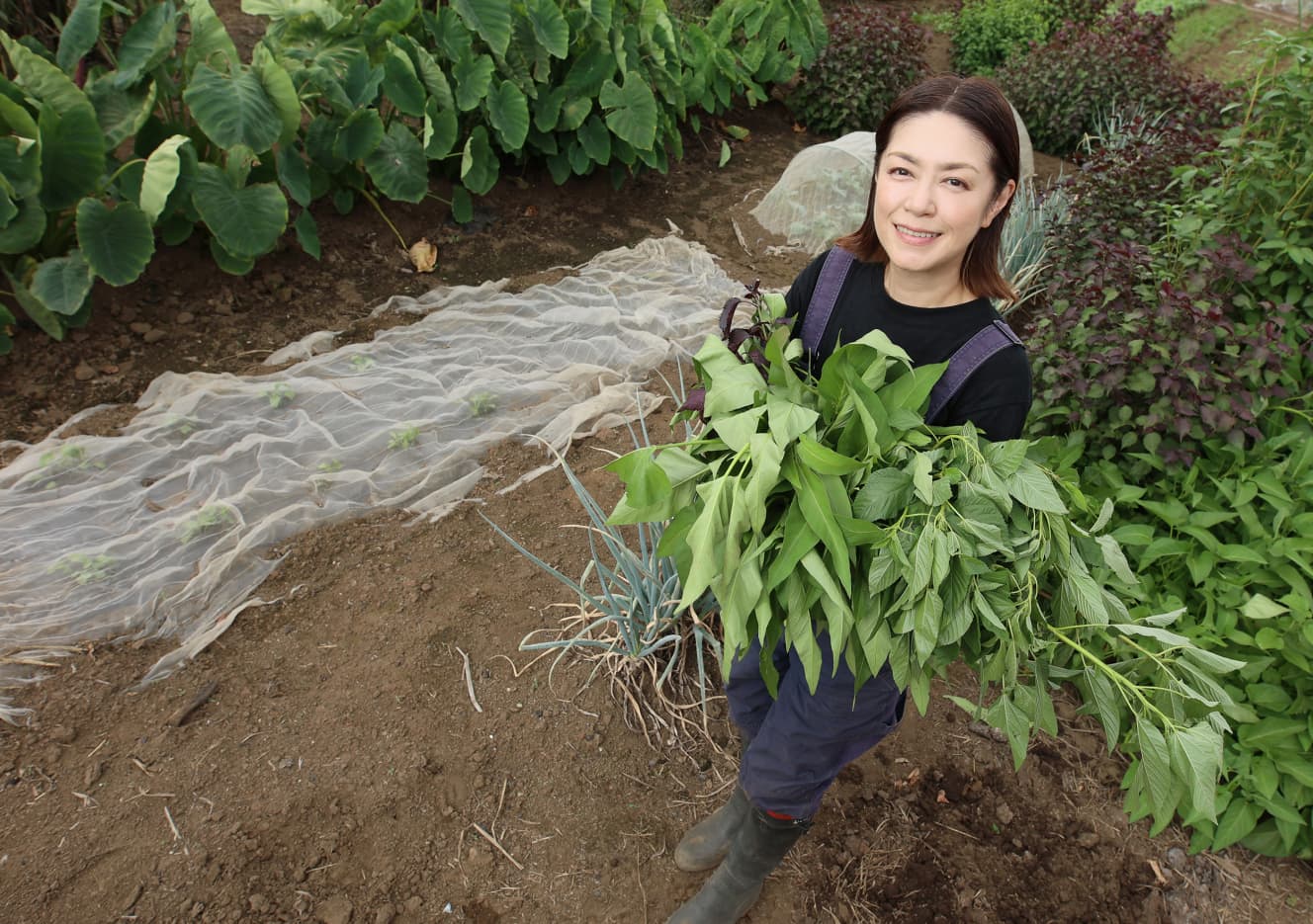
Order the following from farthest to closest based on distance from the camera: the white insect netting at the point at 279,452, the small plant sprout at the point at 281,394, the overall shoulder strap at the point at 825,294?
the small plant sprout at the point at 281,394, the white insect netting at the point at 279,452, the overall shoulder strap at the point at 825,294

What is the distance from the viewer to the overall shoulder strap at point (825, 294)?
1251 mm

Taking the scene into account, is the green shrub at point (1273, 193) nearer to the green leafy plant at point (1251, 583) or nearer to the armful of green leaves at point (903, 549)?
the green leafy plant at point (1251, 583)

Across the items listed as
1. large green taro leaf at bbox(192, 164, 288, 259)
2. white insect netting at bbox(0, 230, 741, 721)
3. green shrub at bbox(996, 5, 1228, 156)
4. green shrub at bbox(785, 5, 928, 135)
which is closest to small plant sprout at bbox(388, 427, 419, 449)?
white insect netting at bbox(0, 230, 741, 721)

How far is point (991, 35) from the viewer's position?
610 centimetres

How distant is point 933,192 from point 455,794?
4.74 feet

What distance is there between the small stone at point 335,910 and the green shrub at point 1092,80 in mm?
4912

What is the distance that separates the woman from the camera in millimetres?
1048

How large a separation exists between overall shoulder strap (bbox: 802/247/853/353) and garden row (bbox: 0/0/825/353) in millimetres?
2136

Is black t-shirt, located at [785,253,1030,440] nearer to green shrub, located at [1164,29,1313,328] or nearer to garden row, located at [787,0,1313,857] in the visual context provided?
garden row, located at [787,0,1313,857]

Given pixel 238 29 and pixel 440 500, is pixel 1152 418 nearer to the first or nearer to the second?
pixel 440 500

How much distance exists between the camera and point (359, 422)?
2383mm

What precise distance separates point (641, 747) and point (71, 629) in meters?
1.38

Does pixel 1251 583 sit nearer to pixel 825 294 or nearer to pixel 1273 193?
pixel 1273 193

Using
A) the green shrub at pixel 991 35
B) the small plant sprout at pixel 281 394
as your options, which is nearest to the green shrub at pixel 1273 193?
the small plant sprout at pixel 281 394
